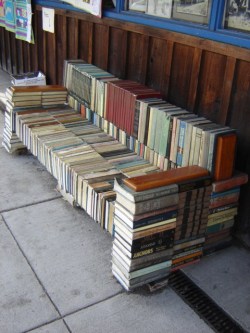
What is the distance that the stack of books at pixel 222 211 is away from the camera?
2.95 meters

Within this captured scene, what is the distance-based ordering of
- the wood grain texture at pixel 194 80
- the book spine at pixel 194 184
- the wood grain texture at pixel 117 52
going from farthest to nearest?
the wood grain texture at pixel 117 52 → the wood grain texture at pixel 194 80 → the book spine at pixel 194 184

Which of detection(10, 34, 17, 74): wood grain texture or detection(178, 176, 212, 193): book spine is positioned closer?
detection(178, 176, 212, 193): book spine

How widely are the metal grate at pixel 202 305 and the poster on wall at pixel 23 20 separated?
471 cm

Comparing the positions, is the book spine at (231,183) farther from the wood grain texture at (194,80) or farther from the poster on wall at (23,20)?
the poster on wall at (23,20)

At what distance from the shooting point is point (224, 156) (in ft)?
9.33

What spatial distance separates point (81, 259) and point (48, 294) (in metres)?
0.42

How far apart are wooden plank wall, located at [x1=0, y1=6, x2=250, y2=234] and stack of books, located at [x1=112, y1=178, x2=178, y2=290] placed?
0.84 meters

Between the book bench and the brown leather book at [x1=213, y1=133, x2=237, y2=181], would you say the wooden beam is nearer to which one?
the book bench

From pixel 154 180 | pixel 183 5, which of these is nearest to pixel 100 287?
pixel 154 180

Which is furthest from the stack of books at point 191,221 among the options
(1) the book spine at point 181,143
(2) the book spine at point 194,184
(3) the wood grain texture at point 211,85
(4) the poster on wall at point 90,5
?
(4) the poster on wall at point 90,5

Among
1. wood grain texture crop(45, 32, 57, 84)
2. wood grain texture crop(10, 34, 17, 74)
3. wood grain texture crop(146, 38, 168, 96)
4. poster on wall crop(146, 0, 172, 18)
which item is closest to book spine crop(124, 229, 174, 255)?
wood grain texture crop(146, 38, 168, 96)

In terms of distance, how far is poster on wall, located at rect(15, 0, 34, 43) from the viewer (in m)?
6.25

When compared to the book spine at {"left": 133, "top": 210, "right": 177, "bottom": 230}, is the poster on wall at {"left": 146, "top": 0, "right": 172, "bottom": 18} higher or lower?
higher

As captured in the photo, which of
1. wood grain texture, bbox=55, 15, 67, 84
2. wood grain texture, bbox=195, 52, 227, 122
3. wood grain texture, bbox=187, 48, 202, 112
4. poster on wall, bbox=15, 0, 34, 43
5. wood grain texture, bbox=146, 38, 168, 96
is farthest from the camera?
poster on wall, bbox=15, 0, 34, 43
